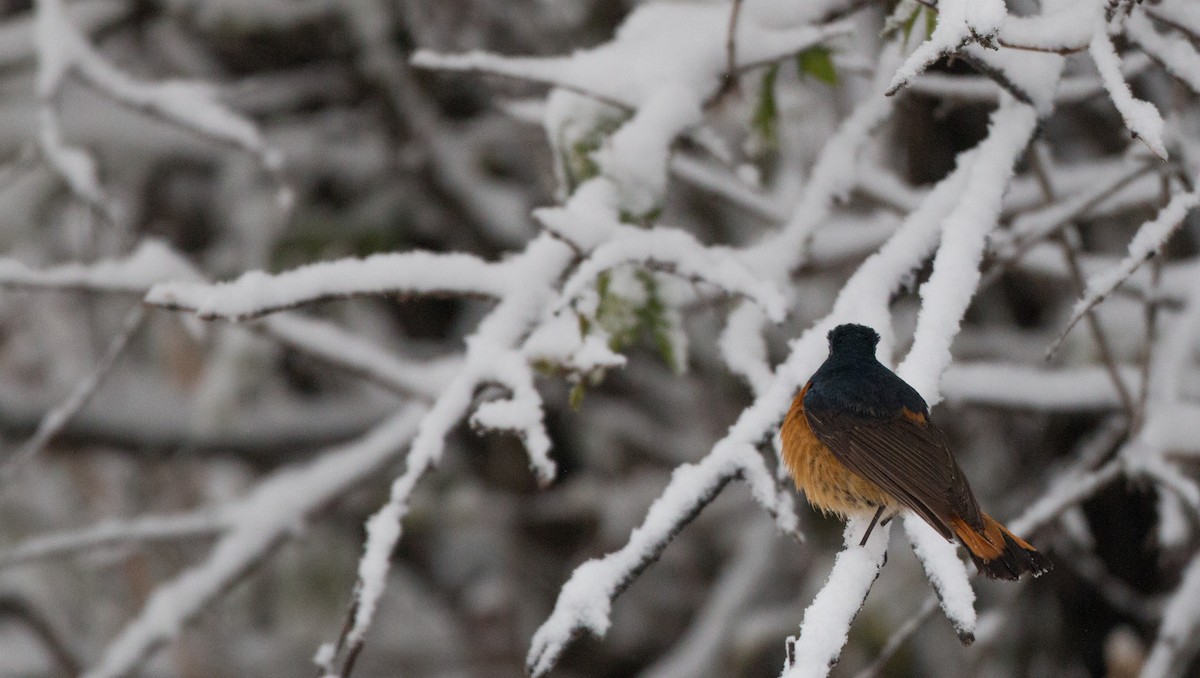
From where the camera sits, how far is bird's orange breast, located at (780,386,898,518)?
1587mm

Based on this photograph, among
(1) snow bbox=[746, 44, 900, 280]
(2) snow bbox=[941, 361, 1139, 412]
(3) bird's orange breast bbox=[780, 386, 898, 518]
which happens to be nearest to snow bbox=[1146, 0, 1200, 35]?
(1) snow bbox=[746, 44, 900, 280]

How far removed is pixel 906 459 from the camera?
1.43m

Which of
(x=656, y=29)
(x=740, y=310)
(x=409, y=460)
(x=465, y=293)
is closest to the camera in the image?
(x=409, y=460)

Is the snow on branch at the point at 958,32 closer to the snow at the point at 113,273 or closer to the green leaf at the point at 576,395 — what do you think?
the green leaf at the point at 576,395

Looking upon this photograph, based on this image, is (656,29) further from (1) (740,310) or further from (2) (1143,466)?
(2) (1143,466)

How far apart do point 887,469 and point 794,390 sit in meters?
0.15

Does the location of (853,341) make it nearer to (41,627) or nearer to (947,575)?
(947,575)

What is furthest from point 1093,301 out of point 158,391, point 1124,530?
point 158,391

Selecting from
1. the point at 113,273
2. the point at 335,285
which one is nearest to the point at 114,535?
the point at 113,273

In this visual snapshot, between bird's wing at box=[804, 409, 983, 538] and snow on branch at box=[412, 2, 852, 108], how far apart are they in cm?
74

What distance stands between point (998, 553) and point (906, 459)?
0.54 feet

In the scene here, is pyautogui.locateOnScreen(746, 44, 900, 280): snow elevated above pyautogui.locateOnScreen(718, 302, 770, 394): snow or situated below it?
above

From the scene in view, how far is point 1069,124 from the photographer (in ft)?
15.5

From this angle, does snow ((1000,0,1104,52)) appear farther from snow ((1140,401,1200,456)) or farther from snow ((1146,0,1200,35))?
snow ((1140,401,1200,456))
